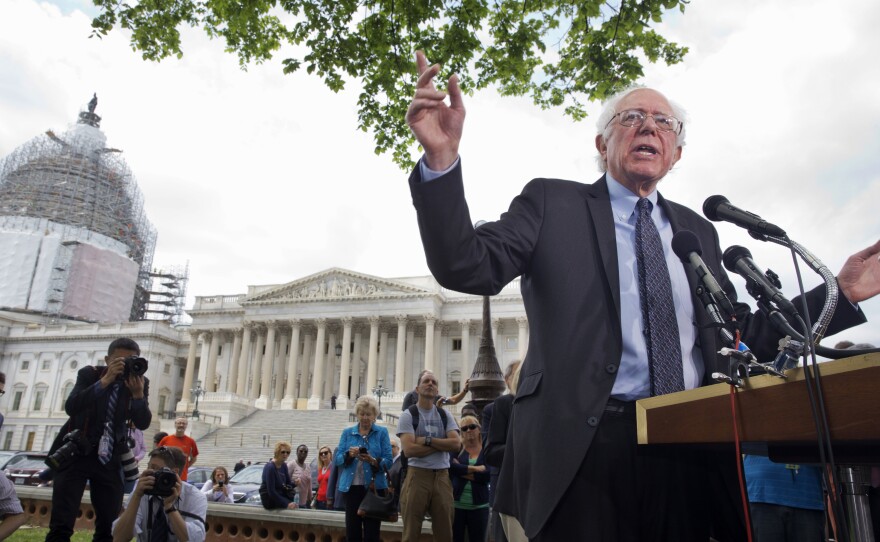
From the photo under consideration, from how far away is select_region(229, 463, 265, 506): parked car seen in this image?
15254 millimetres

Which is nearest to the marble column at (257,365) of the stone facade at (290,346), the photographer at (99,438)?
the stone facade at (290,346)

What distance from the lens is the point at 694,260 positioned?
2.21 meters

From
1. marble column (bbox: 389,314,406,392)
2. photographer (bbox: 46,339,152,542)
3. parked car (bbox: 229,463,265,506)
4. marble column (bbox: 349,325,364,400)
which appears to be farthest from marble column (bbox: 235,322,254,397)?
photographer (bbox: 46,339,152,542)

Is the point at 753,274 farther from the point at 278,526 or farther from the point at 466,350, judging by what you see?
the point at 466,350

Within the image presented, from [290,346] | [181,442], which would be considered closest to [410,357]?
[290,346]

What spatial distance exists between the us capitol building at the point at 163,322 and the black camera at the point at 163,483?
4613 cm

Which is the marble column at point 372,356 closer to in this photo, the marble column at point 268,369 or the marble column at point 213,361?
the marble column at point 268,369

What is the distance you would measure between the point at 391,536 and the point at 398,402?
44.0 metres

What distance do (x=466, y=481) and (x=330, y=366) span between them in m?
53.9

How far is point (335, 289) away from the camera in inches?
2355

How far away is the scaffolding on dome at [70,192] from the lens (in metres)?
69.4

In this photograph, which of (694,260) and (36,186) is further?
(36,186)

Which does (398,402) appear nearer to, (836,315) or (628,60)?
(628,60)

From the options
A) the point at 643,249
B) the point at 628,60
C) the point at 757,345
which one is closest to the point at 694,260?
the point at 643,249
